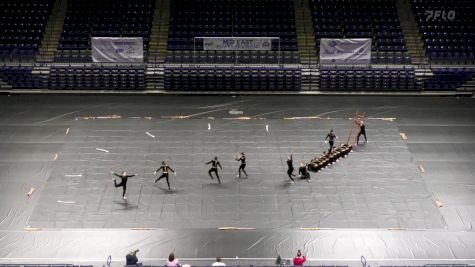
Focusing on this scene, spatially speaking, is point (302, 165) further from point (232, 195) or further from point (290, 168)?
point (232, 195)

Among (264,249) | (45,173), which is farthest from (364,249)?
(45,173)

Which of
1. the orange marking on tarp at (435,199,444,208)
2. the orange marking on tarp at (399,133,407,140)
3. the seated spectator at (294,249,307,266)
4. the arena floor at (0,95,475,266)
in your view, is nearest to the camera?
the seated spectator at (294,249,307,266)

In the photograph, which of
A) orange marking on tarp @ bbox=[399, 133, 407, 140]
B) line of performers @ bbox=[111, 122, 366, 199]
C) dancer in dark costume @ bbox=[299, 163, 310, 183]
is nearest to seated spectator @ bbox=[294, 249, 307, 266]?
line of performers @ bbox=[111, 122, 366, 199]

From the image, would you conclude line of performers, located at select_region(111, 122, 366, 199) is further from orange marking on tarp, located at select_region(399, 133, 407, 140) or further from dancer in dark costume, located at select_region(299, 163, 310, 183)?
orange marking on tarp, located at select_region(399, 133, 407, 140)

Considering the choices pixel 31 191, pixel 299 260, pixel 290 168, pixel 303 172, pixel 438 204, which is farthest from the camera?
pixel 303 172

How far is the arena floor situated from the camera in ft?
113

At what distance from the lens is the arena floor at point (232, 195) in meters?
34.4

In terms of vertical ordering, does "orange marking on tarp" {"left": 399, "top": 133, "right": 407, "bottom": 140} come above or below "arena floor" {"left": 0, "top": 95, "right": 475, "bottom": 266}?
above

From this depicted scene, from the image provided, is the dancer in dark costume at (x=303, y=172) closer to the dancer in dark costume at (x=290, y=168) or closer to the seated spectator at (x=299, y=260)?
the dancer in dark costume at (x=290, y=168)

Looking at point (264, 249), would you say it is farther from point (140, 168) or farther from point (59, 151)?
point (59, 151)

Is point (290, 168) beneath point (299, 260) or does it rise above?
above

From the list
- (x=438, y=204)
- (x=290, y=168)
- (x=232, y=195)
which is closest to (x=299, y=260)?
(x=232, y=195)

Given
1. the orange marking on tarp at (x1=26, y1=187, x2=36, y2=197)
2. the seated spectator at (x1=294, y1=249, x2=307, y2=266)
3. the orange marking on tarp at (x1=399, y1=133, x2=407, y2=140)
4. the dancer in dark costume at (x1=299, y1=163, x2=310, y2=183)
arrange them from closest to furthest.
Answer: the seated spectator at (x1=294, y1=249, x2=307, y2=266)
the orange marking on tarp at (x1=26, y1=187, x2=36, y2=197)
the dancer in dark costume at (x1=299, y1=163, x2=310, y2=183)
the orange marking on tarp at (x1=399, y1=133, x2=407, y2=140)

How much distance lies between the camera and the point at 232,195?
1551 inches
